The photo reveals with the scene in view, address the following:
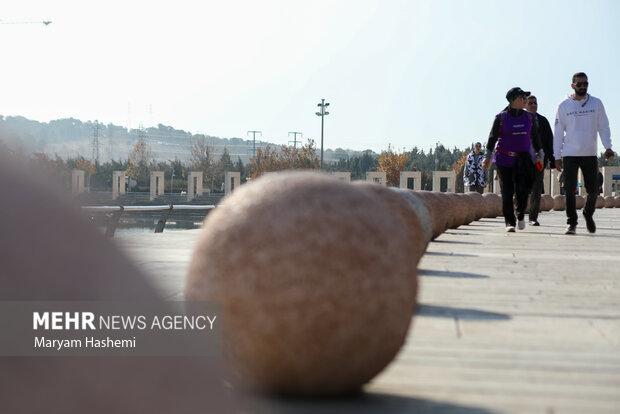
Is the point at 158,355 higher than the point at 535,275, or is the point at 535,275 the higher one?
the point at 158,355

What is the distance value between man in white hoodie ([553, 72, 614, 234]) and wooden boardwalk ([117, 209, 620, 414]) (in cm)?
451

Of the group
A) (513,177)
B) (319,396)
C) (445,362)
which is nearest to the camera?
(319,396)

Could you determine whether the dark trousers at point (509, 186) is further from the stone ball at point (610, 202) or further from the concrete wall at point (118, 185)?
the concrete wall at point (118, 185)

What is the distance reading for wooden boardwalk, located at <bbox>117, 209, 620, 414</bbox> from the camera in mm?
2809

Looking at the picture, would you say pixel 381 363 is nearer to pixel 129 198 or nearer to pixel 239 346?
pixel 239 346

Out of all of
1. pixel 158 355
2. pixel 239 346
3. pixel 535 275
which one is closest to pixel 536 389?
pixel 239 346

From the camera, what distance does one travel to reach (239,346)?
9.23ft

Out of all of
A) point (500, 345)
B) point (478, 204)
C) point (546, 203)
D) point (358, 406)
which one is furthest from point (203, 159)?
point (358, 406)

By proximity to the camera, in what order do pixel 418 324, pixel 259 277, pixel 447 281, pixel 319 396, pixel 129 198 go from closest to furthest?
1. pixel 259 277
2. pixel 319 396
3. pixel 418 324
4. pixel 447 281
5. pixel 129 198

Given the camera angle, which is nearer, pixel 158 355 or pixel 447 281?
pixel 158 355

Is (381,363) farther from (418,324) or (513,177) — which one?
(513,177)

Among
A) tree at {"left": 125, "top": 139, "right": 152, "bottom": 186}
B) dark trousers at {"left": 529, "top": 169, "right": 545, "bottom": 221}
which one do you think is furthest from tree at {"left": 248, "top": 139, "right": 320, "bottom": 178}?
dark trousers at {"left": 529, "top": 169, "right": 545, "bottom": 221}

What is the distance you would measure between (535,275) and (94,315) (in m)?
6.58

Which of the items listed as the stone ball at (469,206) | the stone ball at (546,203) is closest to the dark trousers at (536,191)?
the stone ball at (469,206)
